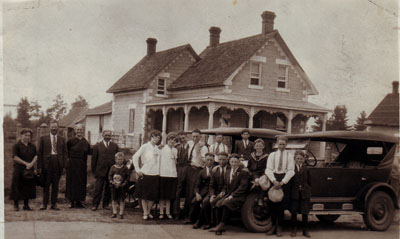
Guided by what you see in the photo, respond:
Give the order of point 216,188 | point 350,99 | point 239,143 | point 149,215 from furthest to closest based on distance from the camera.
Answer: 1. point 350,99
2. point 239,143
3. point 149,215
4. point 216,188

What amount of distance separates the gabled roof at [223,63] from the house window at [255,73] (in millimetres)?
850

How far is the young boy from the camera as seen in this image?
26.8 feet

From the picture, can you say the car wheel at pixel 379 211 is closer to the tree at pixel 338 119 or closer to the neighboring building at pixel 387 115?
the neighboring building at pixel 387 115

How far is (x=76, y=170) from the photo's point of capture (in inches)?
354

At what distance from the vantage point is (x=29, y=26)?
30.7 feet

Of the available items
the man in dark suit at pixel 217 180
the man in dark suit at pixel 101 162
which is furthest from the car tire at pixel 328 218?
the man in dark suit at pixel 101 162

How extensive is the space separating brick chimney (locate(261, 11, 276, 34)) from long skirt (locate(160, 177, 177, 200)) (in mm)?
16115

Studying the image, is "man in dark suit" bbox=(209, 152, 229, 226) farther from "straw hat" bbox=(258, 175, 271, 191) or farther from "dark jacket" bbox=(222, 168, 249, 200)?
"straw hat" bbox=(258, 175, 271, 191)

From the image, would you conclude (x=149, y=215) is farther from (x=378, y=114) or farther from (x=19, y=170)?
(x=378, y=114)

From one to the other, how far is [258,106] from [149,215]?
43.9 ft

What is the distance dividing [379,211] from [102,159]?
579cm

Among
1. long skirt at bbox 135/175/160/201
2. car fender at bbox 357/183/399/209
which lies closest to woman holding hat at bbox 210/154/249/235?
long skirt at bbox 135/175/160/201

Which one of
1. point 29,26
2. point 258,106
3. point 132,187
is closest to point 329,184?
point 132,187

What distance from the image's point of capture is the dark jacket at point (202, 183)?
7.81m
